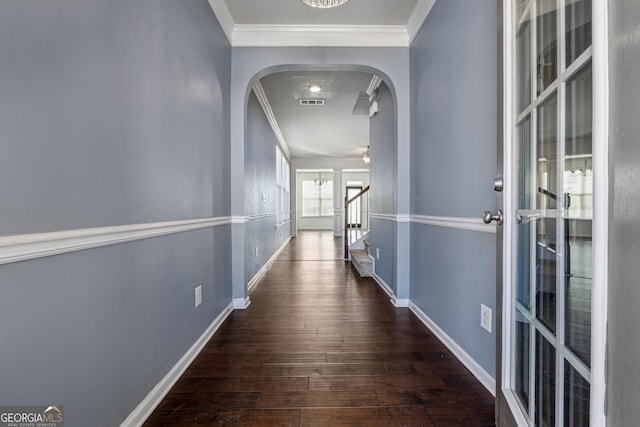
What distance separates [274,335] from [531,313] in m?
1.57

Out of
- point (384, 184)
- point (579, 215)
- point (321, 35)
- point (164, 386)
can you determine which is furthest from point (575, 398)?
point (321, 35)

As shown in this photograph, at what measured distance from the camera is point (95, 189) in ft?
3.14

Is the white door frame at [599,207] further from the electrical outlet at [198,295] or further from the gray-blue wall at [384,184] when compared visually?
the gray-blue wall at [384,184]

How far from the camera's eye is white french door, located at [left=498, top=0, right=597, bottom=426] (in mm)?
688

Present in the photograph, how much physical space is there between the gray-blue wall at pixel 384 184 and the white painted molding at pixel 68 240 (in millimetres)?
2035

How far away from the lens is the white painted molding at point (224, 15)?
2.12 meters

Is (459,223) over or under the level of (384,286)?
over

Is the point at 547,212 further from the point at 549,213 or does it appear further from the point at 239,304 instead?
the point at 239,304

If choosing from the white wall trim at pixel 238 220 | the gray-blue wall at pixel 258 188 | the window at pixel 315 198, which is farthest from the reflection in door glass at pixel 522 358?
the window at pixel 315 198

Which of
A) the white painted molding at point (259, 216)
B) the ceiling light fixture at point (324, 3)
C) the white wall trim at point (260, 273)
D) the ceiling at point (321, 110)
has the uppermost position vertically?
the ceiling at point (321, 110)

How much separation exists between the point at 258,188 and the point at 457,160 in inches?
109

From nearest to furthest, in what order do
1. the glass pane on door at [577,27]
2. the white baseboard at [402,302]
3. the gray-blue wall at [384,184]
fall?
the glass pane on door at [577,27]
the white baseboard at [402,302]
the gray-blue wall at [384,184]

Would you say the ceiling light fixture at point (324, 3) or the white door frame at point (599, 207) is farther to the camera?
the ceiling light fixture at point (324, 3)

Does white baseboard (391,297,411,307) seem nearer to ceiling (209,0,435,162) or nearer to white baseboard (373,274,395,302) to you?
white baseboard (373,274,395,302)
